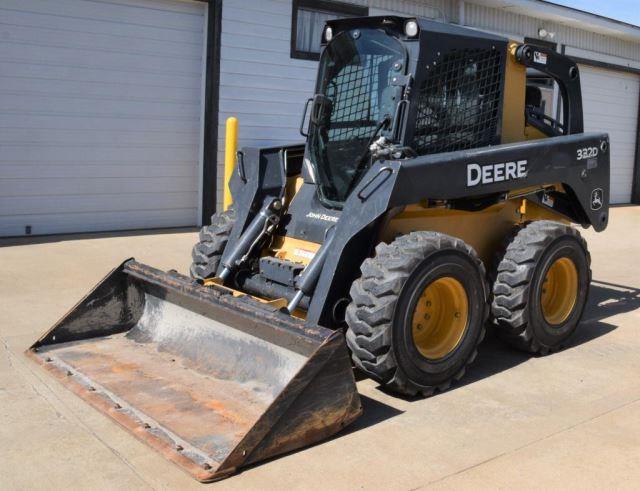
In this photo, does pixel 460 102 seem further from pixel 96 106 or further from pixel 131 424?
pixel 96 106

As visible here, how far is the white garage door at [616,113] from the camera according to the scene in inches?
673

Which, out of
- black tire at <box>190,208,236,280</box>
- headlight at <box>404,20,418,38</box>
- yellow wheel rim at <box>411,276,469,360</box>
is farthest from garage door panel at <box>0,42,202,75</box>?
yellow wheel rim at <box>411,276,469,360</box>

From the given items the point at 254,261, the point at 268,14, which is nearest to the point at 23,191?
the point at 268,14

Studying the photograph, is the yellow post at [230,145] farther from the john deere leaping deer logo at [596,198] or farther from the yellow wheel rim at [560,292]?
the yellow wheel rim at [560,292]

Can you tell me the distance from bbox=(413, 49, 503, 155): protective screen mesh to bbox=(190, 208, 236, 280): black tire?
165cm

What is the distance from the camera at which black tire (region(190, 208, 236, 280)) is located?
19.6 feet

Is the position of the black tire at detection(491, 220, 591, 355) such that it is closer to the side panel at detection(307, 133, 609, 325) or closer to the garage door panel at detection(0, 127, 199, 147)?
the side panel at detection(307, 133, 609, 325)

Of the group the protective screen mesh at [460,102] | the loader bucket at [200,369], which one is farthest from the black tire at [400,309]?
the protective screen mesh at [460,102]

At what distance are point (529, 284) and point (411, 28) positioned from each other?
6.39 feet

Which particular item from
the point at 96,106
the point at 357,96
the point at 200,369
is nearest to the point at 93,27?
the point at 96,106

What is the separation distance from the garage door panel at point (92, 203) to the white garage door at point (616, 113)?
33.0ft

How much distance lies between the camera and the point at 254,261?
5805 millimetres

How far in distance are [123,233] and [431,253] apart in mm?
6600

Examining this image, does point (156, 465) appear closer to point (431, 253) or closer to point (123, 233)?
point (431, 253)
